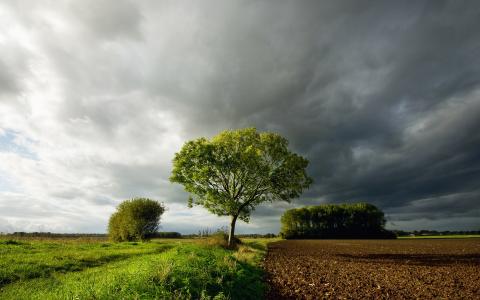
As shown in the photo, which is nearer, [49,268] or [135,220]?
[49,268]

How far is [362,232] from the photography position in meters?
124

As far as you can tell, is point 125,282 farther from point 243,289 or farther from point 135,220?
point 135,220

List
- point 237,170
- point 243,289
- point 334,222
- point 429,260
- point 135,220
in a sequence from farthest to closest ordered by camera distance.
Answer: point 334,222
point 135,220
point 237,170
point 429,260
point 243,289

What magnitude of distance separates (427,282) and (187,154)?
32.6m

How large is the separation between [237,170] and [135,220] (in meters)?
31.1

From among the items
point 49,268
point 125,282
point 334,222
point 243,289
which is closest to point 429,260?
point 243,289

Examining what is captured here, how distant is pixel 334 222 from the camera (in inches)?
4956

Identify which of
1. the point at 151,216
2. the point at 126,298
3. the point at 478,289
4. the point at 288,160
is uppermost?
the point at 288,160

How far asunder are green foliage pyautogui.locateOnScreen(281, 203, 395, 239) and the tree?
69.4 m

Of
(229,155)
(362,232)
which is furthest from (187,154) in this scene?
(362,232)

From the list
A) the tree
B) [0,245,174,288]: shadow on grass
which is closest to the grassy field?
[0,245,174,288]: shadow on grass

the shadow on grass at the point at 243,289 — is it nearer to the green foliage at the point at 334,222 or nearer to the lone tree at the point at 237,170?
the lone tree at the point at 237,170

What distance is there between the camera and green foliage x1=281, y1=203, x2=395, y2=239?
121625mm

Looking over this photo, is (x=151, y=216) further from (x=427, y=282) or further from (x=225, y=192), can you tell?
(x=427, y=282)
